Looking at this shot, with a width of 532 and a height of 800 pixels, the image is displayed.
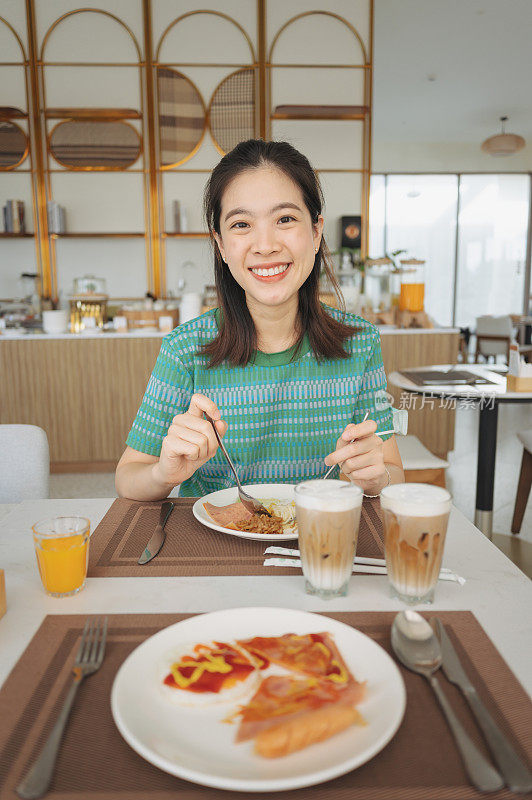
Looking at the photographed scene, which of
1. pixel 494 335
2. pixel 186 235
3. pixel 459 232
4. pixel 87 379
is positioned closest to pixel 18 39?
pixel 186 235

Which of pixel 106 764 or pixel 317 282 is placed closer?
pixel 106 764

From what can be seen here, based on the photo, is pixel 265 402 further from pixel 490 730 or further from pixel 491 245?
pixel 491 245

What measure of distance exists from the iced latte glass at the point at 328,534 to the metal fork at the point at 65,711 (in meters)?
0.27

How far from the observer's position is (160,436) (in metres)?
1.38

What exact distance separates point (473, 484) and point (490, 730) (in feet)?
11.5

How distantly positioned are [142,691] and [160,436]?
2.72 ft

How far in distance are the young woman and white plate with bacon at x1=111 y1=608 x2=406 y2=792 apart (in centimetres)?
62

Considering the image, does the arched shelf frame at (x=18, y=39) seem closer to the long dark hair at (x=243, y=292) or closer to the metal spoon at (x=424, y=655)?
the long dark hair at (x=243, y=292)

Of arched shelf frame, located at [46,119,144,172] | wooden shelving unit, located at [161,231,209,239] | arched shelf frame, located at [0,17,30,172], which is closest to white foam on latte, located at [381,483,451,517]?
wooden shelving unit, located at [161,231,209,239]

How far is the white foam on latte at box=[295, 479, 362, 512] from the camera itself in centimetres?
79

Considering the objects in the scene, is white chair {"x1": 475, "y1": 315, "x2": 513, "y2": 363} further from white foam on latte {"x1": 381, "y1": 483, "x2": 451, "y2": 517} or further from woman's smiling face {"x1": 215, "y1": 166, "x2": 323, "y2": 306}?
Result: white foam on latte {"x1": 381, "y1": 483, "x2": 451, "y2": 517}

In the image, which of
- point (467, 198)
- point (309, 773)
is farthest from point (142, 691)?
point (467, 198)

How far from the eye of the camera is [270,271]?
1.36 m

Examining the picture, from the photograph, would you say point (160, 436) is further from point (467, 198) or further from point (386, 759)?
point (467, 198)
